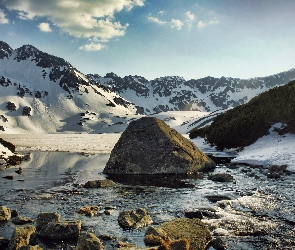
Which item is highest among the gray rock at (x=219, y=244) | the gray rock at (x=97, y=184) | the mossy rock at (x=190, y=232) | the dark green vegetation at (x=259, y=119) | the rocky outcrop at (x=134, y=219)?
the dark green vegetation at (x=259, y=119)

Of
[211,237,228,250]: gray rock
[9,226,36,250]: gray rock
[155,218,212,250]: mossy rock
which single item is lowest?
[211,237,228,250]: gray rock

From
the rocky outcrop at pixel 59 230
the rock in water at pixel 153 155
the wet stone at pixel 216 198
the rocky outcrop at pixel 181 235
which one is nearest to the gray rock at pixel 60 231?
the rocky outcrop at pixel 59 230

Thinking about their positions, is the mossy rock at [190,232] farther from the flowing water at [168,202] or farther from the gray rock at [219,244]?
the flowing water at [168,202]

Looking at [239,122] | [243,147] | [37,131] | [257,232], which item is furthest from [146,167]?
[37,131]

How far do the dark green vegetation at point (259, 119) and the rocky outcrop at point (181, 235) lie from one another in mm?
26654

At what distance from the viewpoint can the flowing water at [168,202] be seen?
383 inches

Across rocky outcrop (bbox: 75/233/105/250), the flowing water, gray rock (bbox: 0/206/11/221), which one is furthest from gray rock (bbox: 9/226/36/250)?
gray rock (bbox: 0/206/11/221)

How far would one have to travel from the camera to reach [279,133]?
109 feet

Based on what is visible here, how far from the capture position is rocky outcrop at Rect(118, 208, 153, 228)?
1057 centimetres

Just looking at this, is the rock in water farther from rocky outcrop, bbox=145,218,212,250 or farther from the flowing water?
rocky outcrop, bbox=145,218,212,250

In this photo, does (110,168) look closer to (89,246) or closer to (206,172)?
(206,172)

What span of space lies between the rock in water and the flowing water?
73.9 inches

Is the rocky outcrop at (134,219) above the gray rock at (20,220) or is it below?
below

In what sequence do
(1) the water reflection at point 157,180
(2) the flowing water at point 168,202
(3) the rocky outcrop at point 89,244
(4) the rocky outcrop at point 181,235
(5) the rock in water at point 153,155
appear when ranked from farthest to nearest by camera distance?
1. (5) the rock in water at point 153,155
2. (1) the water reflection at point 157,180
3. (2) the flowing water at point 168,202
4. (4) the rocky outcrop at point 181,235
5. (3) the rocky outcrop at point 89,244
